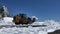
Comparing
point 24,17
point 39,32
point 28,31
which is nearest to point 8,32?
point 28,31

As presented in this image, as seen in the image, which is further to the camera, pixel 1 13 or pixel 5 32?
pixel 1 13

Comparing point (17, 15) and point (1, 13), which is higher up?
point (1, 13)

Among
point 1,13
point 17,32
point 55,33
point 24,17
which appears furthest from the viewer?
point 1,13

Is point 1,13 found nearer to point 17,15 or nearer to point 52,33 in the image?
point 17,15

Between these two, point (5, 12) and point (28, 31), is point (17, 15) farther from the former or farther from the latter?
point (5, 12)

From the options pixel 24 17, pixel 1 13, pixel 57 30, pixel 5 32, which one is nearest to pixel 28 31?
pixel 5 32

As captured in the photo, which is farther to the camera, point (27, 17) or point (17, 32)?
point (27, 17)

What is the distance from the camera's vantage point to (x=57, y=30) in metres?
4.50

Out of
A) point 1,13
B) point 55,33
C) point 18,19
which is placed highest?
point 1,13

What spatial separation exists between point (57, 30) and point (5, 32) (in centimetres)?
165

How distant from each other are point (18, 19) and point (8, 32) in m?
7.81

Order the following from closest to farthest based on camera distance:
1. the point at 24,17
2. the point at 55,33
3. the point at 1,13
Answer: the point at 55,33
the point at 24,17
the point at 1,13

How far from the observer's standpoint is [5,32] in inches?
204

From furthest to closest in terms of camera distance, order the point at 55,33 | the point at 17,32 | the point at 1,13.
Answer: the point at 1,13 < the point at 17,32 < the point at 55,33
